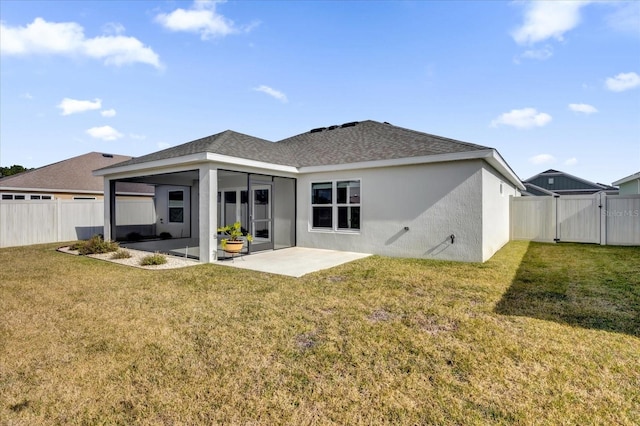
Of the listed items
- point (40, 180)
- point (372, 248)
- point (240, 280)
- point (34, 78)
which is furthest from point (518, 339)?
point (40, 180)

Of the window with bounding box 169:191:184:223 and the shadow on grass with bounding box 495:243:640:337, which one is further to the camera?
the window with bounding box 169:191:184:223

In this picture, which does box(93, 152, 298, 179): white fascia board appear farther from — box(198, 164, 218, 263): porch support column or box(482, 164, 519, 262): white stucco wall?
box(482, 164, 519, 262): white stucco wall

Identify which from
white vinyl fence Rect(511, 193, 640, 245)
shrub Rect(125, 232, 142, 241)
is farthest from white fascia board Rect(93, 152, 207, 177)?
white vinyl fence Rect(511, 193, 640, 245)

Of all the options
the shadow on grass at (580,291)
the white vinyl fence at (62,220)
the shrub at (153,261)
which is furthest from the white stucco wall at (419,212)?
the white vinyl fence at (62,220)

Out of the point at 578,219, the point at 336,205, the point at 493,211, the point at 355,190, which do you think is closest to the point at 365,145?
the point at 355,190

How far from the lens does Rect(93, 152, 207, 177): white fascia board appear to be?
355 inches

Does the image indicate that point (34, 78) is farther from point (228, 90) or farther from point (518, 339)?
point (518, 339)

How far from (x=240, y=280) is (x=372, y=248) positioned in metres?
5.10

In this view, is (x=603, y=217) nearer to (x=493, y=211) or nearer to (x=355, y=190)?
(x=493, y=211)

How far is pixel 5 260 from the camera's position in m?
9.67

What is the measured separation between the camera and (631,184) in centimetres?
1697

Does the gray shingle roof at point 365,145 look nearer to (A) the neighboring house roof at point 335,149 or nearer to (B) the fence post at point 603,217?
(A) the neighboring house roof at point 335,149

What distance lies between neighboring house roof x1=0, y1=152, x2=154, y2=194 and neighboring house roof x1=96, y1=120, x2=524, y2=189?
9.41 meters

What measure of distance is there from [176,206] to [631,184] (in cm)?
2518
